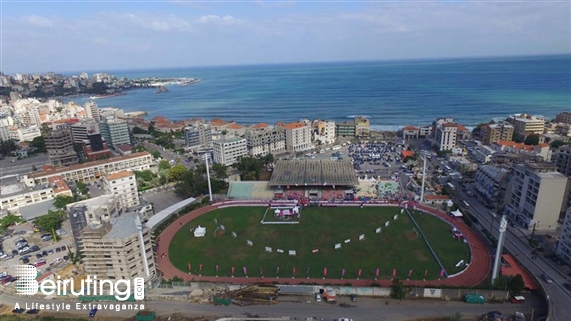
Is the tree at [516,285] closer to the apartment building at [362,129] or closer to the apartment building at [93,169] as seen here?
the apartment building at [93,169]

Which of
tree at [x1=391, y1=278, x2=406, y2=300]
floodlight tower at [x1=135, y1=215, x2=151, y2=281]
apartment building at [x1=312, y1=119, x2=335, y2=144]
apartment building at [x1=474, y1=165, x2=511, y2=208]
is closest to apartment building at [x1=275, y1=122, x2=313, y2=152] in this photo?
apartment building at [x1=312, y1=119, x2=335, y2=144]

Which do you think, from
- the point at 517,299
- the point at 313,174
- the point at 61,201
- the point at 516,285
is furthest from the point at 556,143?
the point at 61,201

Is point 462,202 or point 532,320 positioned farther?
point 462,202

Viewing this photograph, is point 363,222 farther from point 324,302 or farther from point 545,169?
point 545,169

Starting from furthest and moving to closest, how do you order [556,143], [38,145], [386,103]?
[386,103] → [38,145] → [556,143]

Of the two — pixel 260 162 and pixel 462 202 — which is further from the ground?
pixel 260 162

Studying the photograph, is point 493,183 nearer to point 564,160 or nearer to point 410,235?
point 564,160

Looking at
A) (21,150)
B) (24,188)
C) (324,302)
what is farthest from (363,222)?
(21,150)
